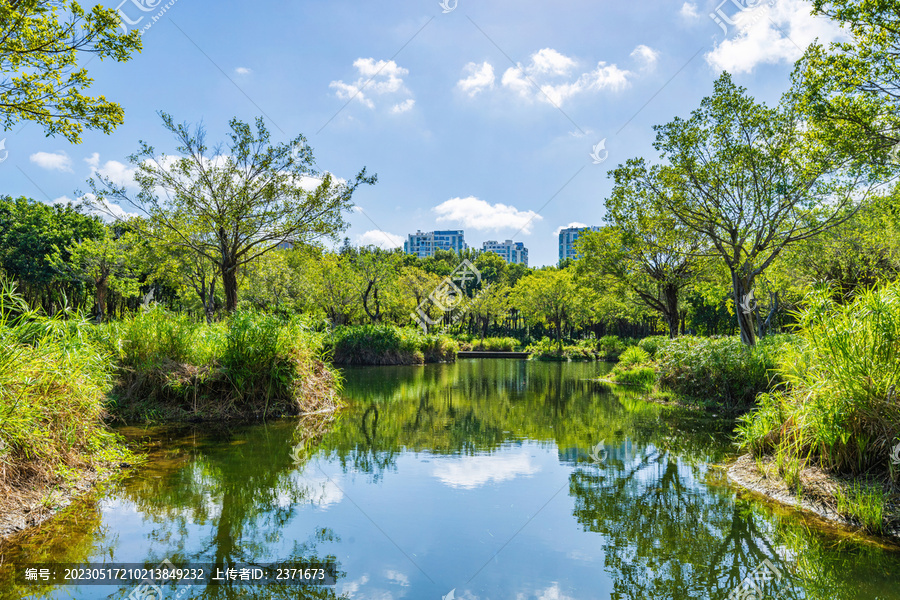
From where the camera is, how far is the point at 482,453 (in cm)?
758

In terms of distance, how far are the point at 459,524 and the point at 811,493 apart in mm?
3715

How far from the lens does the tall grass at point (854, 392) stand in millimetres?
4914

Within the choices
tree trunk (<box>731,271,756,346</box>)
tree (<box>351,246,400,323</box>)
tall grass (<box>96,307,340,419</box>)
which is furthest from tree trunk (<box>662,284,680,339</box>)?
tree (<box>351,246,400,323</box>)

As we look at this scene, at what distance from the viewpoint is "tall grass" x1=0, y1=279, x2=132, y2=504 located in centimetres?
457

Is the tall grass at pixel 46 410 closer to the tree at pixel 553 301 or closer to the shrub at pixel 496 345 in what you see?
the shrub at pixel 496 345

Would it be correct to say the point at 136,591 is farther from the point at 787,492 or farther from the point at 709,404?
the point at 709,404

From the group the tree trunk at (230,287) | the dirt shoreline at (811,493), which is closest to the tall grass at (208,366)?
the tree trunk at (230,287)

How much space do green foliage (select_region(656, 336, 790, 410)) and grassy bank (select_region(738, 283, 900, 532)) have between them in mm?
4976

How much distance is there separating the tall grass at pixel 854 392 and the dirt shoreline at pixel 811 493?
23cm

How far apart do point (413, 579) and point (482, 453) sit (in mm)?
3919

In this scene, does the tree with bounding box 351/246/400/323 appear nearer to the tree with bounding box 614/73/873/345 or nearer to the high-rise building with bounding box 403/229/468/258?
the tree with bounding box 614/73/873/345

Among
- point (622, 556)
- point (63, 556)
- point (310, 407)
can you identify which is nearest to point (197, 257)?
point (310, 407)

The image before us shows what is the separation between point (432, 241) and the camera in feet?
517

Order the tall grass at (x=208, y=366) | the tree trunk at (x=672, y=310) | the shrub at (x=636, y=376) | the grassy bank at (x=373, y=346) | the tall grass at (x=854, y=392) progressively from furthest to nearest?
the grassy bank at (x=373, y=346), the tree trunk at (x=672, y=310), the shrub at (x=636, y=376), the tall grass at (x=208, y=366), the tall grass at (x=854, y=392)
